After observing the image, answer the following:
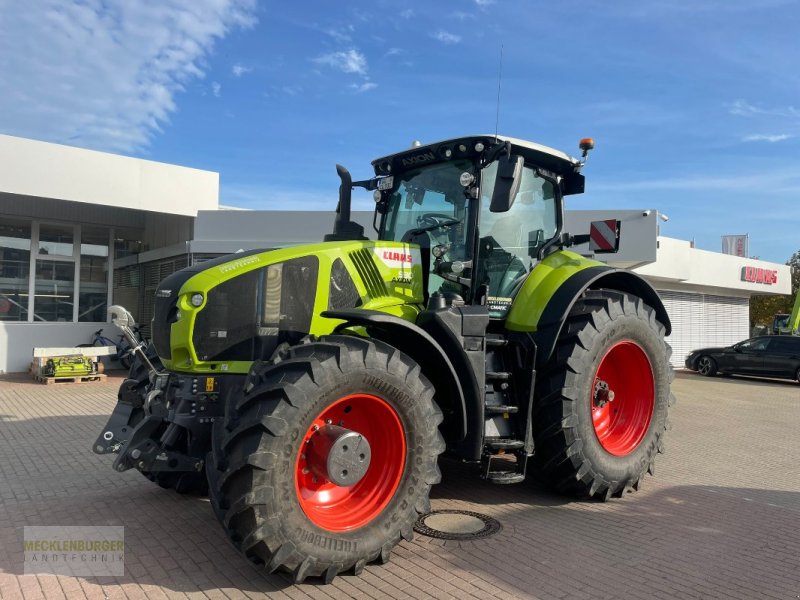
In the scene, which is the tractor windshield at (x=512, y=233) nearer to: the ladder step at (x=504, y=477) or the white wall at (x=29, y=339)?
the ladder step at (x=504, y=477)

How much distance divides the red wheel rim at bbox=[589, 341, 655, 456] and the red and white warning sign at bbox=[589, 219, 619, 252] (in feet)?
3.21

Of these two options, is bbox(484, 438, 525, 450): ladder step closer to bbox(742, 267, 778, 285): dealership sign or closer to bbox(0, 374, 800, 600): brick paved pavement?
bbox(0, 374, 800, 600): brick paved pavement

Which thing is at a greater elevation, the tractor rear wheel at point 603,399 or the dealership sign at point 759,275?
the dealership sign at point 759,275

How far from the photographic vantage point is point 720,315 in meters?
23.1

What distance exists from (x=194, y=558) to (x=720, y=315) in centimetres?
2350

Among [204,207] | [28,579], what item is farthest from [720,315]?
[28,579]

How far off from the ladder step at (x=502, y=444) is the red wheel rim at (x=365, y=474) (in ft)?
2.97

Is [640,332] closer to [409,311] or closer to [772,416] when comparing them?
[409,311]

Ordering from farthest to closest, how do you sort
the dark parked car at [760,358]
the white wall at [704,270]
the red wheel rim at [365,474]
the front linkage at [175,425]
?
1. the white wall at [704,270]
2. the dark parked car at [760,358]
3. the front linkage at [175,425]
4. the red wheel rim at [365,474]

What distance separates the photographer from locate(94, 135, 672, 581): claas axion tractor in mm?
3488

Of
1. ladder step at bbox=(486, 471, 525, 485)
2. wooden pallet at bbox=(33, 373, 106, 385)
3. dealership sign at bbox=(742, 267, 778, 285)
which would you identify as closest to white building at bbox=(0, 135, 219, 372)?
wooden pallet at bbox=(33, 373, 106, 385)

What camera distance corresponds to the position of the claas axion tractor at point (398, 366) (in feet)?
11.4

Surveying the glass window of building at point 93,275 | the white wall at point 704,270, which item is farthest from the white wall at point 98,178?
the white wall at point 704,270

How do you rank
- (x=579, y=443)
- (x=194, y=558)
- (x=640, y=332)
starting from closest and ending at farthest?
(x=194, y=558) < (x=579, y=443) < (x=640, y=332)
